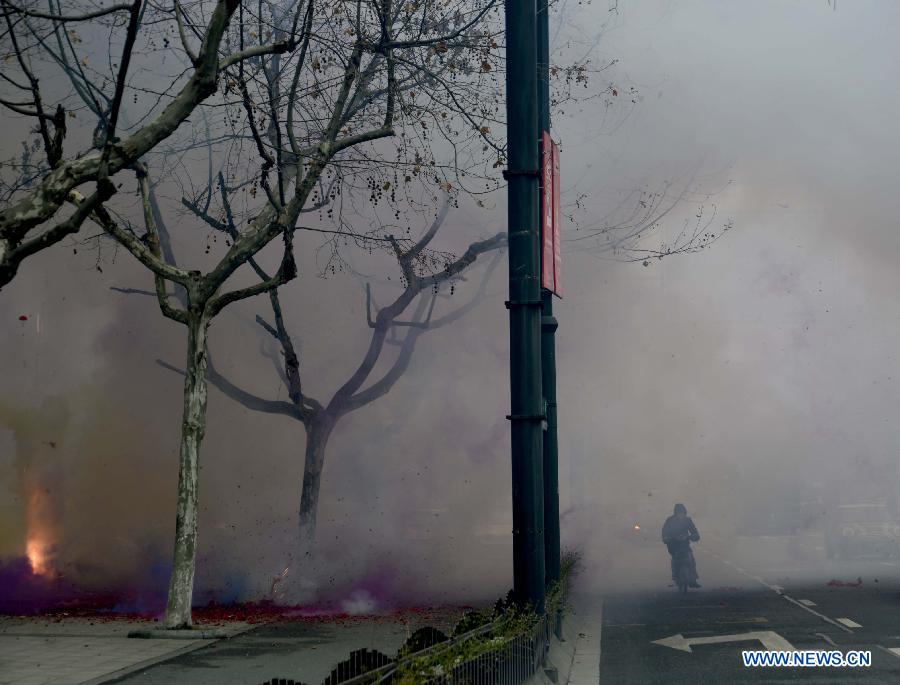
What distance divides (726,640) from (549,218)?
5.56 meters

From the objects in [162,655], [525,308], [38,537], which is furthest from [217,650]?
[38,537]

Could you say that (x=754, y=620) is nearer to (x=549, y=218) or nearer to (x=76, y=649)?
(x=549, y=218)

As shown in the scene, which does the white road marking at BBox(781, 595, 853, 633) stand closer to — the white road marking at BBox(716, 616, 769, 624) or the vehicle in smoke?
the white road marking at BBox(716, 616, 769, 624)

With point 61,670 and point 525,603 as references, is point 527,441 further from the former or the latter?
point 61,670

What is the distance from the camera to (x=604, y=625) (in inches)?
611

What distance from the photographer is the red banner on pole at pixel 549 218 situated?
10.7 m

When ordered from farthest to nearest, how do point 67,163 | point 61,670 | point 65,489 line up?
1. point 65,489
2. point 61,670
3. point 67,163

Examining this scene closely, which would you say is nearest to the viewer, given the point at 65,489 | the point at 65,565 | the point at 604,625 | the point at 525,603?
the point at 525,603

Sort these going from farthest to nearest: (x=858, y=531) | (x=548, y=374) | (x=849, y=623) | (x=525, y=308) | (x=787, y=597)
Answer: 1. (x=858, y=531)
2. (x=787, y=597)
3. (x=849, y=623)
4. (x=548, y=374)
5. (x=525, y=308)

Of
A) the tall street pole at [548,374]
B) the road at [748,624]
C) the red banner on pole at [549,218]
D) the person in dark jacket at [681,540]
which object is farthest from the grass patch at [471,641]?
the person in dark jacket at [681,540]

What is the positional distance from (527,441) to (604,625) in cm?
641

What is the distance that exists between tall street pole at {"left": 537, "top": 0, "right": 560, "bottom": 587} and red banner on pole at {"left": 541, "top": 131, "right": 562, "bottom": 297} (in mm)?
1181

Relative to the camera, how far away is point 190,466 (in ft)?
49.4

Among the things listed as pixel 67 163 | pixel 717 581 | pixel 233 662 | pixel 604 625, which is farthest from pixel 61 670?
pixel 717 581
